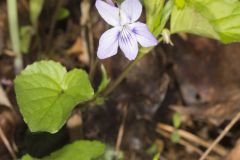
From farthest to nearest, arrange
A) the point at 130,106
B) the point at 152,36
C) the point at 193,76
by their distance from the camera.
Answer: the point at 193,76
the point at 130,106
the point at 152,36

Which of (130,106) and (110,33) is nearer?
(110,33)

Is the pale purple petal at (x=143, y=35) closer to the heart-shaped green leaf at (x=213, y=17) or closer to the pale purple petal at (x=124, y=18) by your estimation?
the pale purple petal at (x=124, y=18)

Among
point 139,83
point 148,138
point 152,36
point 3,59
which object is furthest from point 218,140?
point 3,59

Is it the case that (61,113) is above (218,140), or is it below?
above

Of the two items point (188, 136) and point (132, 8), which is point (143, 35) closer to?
point (132, 8)

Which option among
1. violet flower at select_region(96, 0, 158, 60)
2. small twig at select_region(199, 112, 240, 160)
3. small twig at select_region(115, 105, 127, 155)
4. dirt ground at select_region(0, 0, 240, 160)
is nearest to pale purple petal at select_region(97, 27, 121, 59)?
violet flower at select_region(96, 0, 158, 60)

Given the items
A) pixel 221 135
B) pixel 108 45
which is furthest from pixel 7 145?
pixel 221 135

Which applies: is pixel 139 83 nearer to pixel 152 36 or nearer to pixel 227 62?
pixel 227 62

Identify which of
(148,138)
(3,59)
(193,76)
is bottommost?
(148,138)
